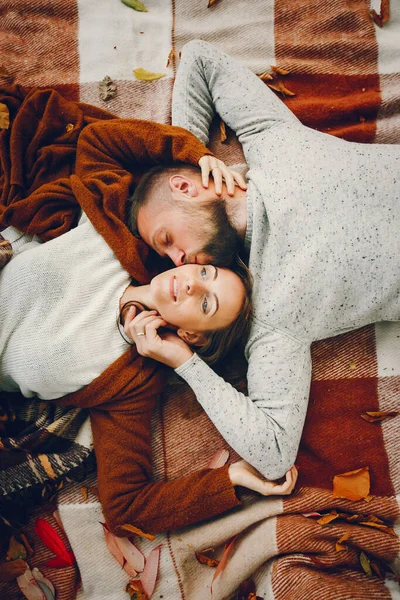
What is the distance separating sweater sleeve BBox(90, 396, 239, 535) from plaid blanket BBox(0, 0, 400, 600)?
0.12 meters

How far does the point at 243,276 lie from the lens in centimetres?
198

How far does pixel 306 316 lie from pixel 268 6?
157 centimetres

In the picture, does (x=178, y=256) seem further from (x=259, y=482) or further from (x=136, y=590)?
(x=136, y=590)

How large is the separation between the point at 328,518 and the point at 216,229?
126 cm

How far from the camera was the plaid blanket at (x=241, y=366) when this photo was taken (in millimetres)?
1865

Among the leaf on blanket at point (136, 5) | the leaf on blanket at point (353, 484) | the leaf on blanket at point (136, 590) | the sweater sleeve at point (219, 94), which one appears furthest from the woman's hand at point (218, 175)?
the leaf on blanket at point (136, 590)

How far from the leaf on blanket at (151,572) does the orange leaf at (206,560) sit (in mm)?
166

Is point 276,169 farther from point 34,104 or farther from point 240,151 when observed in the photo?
point 34,104

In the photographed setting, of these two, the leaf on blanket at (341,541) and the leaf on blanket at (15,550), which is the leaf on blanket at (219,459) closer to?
the leaf on blanket at (341,541)

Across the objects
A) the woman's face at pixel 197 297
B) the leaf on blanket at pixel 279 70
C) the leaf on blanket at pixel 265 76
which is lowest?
the woman's face at pixel 197 297

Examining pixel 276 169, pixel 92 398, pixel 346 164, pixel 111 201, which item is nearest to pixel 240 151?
pixel 276 169

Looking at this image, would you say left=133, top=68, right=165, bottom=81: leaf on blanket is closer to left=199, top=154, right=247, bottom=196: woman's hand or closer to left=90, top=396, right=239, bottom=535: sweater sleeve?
left=199, top=154, right=247, bottom=196: woman's hand

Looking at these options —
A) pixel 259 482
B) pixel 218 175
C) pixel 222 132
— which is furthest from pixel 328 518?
pixel 222 132

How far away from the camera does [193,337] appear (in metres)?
1.94
